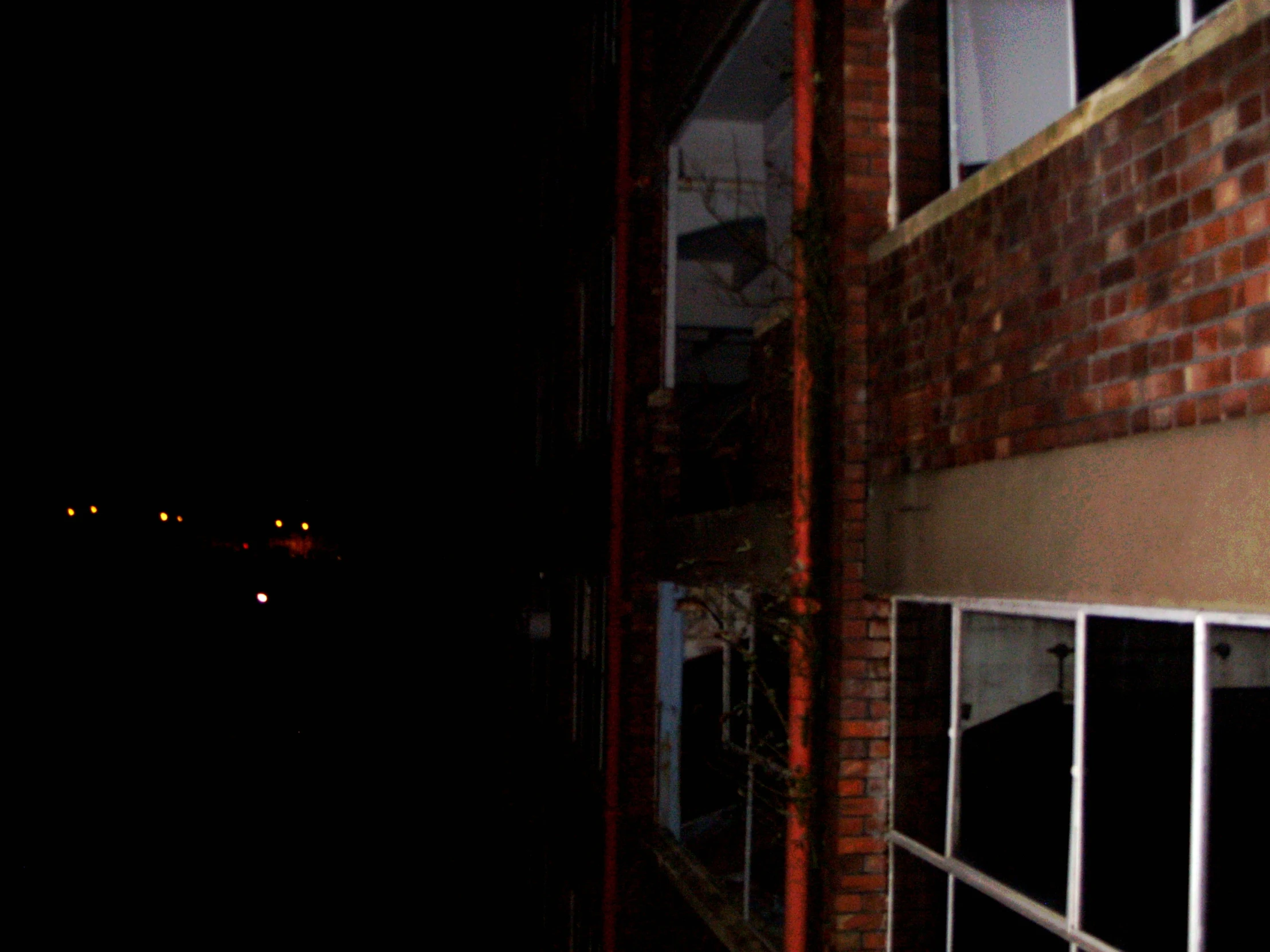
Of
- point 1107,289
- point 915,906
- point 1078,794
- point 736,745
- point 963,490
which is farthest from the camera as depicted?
point 736,745

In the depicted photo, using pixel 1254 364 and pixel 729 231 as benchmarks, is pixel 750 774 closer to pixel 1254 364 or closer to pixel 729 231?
pixel 729 231

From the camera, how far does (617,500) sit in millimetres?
10133

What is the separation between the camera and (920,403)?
5.03 metres

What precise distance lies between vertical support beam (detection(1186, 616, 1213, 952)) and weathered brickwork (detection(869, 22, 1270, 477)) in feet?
2.19

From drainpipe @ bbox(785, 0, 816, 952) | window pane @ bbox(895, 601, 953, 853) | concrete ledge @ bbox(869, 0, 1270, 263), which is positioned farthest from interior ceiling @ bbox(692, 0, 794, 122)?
window pane @ bbox(895, 601, 953, 853)

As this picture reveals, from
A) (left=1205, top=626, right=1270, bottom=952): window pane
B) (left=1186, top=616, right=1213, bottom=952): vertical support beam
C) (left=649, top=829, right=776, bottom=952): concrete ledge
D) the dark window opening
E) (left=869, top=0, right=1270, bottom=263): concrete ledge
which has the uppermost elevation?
the dark window opening

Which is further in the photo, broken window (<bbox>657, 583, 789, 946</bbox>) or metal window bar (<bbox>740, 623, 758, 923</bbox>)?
broken window (<bbox>657, 583, 789, 946</bbox>)

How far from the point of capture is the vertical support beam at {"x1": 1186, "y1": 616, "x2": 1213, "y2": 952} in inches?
127

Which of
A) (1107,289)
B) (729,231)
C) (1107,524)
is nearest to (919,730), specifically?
(1107,524)

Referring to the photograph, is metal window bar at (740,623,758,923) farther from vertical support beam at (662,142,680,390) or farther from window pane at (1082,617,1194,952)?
vertical support beam at (662,142,680,390)

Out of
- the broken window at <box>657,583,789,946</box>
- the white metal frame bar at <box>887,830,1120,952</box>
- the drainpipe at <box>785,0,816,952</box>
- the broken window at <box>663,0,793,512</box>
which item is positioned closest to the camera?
the white metal frame bar at <box>887,830,1120,952</box>

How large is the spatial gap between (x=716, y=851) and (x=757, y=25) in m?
6.90

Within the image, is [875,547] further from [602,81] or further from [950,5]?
[602,81]

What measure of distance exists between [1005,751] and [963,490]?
47.5 inches
